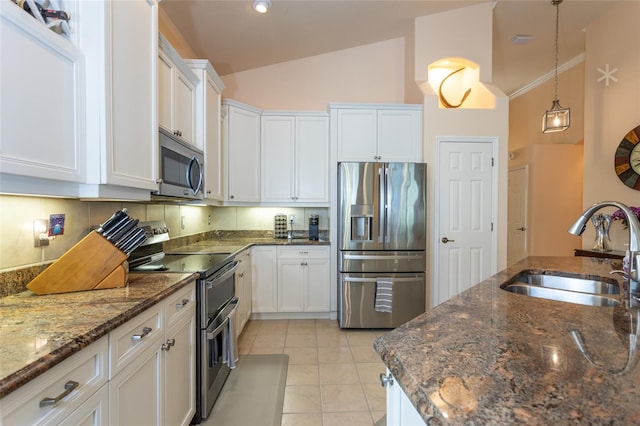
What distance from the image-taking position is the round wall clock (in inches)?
125

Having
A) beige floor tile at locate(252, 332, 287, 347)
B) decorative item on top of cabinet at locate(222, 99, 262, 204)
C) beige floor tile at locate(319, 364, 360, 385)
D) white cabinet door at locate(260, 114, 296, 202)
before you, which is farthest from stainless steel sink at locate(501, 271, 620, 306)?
decorative item on top of cabinet at locate(222, 99, 262, 204)

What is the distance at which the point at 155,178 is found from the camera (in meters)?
1.82

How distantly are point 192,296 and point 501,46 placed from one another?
4.85 meters

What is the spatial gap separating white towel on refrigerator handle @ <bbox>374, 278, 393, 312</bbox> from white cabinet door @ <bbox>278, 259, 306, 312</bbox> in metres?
0.86

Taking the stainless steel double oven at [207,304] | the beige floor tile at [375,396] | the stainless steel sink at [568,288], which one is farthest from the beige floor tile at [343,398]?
the stainless steel sink at [568,288]

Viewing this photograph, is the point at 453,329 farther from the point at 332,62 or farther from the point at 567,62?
the point at 567,62

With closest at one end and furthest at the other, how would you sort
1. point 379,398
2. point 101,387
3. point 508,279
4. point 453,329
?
point 453,329 → point 101,387 → point 508,279 → point 379,398

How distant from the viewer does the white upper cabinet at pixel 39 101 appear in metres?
A: 0.99

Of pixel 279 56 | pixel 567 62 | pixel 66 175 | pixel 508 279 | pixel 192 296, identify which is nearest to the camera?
pixel 66 175

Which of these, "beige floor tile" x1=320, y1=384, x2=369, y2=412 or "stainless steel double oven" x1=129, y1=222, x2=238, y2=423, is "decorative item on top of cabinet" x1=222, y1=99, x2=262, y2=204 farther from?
"beige floor tile" x1=320, y1=384, x2=369, y2=412

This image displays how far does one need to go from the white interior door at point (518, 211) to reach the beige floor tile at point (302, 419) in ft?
15.7

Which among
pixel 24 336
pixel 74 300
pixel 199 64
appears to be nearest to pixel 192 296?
pixel 74 300

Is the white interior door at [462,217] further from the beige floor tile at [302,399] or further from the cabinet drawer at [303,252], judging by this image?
the beige floor tile at [302,399]

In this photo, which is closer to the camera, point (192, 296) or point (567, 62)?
point (192, 296)
